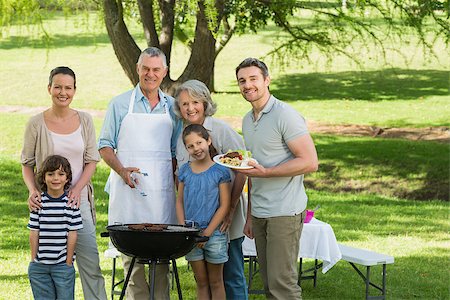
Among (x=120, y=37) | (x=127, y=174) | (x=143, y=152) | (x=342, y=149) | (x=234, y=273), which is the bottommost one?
(x=342, y=149)

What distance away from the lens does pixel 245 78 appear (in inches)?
217

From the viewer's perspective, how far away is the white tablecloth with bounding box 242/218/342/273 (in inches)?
289

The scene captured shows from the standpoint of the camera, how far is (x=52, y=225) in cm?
577

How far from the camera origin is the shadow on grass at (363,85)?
25625mm

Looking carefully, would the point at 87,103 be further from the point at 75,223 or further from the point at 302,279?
the point at 75,223

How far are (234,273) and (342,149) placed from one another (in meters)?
11.4

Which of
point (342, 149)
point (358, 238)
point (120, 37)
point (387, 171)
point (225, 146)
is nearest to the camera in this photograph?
point (225, 146)

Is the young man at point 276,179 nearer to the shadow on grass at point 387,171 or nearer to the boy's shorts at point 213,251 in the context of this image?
Result: the boy's shorts at point 213,251

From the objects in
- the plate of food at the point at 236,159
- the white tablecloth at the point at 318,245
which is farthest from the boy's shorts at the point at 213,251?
the white tablecloth at the point at 318,245

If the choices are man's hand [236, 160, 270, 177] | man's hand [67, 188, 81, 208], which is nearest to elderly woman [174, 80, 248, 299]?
man's hand [236, 160, 270, 177]

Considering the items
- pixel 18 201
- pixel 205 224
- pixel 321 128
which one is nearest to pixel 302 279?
pixel 205 224

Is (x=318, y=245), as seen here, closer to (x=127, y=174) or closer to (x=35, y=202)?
(x=127, y=174)

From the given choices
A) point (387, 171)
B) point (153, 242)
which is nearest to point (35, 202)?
point (153, 242)

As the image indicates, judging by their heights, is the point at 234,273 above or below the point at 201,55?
below
